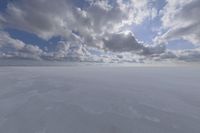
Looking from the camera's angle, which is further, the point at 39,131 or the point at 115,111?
the point at 115,111

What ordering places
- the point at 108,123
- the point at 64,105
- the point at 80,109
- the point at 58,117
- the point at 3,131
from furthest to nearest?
the point at 64,105 < the point at 80,109 < the point at 58,117 < the point at 108,123 < the point at 3,131

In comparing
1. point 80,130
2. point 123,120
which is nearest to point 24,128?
point 80,130

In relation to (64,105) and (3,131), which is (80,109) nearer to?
(64,105)

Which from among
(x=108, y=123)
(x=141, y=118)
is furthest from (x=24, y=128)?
(x=141, y=118)

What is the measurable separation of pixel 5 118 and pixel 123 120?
6576mm

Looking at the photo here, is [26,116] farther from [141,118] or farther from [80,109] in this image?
[141,118]

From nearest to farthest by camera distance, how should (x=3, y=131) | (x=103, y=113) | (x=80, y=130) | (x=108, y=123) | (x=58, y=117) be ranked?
(x=3, y=131), (x=80, y=130), (x=108, y=123), (x=58, y=117), (x=103, y=113)

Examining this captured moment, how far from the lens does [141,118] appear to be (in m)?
7.02

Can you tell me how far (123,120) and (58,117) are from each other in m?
3.77

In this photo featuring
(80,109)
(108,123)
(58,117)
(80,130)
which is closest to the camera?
(80,130)

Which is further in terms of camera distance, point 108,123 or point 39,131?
point 108,123

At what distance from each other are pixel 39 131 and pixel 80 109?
3058 mm

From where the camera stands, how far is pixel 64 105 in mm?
8930

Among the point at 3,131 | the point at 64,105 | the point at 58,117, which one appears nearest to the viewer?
the point at 3,131
